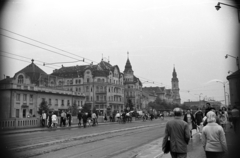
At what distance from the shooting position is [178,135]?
19.1 ft

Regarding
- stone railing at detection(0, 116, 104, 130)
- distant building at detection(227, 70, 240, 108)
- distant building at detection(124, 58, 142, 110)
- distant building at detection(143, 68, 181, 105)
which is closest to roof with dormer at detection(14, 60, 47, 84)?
distant building at detection(124, 58, 142, 110)

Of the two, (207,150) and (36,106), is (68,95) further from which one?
(207,150)

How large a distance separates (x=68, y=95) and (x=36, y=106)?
1143 cm

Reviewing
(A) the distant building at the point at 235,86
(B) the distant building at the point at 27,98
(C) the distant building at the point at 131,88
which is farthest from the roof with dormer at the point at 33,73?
(A) the distant building at the point at 235,86

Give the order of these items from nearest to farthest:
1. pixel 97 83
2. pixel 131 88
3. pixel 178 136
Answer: pixel 178 136 → pixel 97 83 → pixel 131 88

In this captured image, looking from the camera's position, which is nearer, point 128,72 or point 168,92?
point 128,72

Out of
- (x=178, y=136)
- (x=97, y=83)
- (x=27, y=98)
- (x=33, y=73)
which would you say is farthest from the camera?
(x=97, y=83)

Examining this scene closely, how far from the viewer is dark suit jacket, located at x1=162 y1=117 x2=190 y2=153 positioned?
575 cm

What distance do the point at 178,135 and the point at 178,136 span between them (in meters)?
0.02

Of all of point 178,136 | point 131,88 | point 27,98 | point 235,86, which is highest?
point 131,88

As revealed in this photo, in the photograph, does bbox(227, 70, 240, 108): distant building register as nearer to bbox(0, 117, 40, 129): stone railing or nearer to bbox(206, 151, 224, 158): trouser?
bbox(206, 151, 224, 158): trouser

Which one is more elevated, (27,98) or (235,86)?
(235,86)

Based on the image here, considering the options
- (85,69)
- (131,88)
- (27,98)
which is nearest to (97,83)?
(85,69)

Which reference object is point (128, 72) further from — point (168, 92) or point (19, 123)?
point (19, 123)
